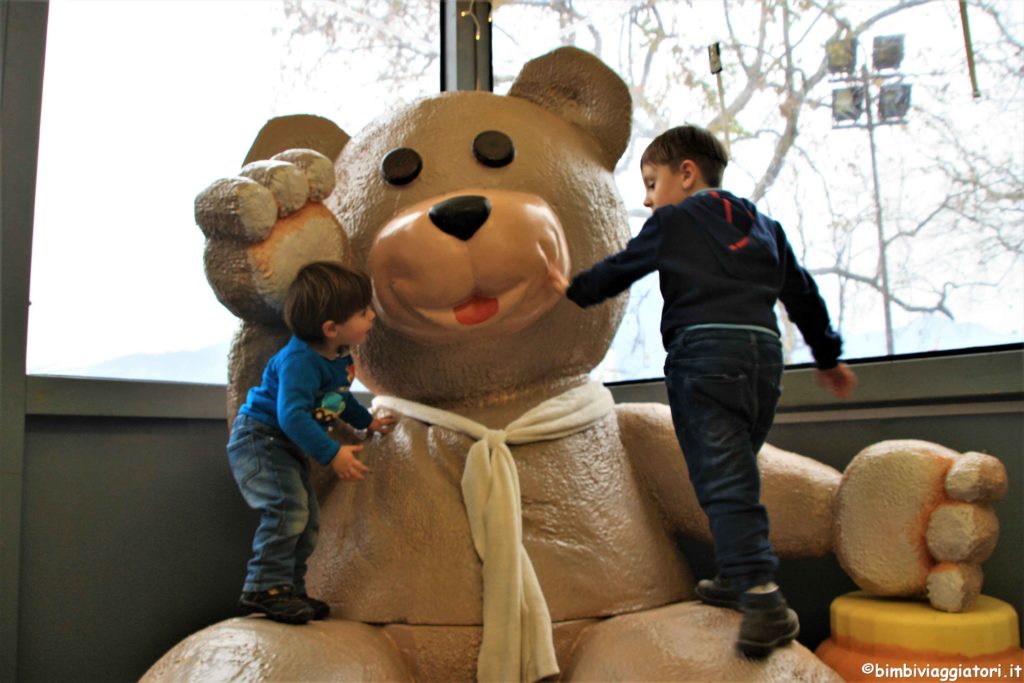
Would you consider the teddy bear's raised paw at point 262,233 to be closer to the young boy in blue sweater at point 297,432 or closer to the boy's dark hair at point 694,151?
the young boy in blue sweater at point 297,432

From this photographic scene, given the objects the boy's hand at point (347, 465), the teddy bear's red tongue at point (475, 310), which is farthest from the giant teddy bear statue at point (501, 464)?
the boy's hand at point (347, 465)

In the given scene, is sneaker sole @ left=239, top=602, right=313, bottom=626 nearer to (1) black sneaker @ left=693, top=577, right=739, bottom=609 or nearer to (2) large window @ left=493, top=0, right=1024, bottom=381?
(1) black sneaker @ left=693, top=577, right=739, bottom=609

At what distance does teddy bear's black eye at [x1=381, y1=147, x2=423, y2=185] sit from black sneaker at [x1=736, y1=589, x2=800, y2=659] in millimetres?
698

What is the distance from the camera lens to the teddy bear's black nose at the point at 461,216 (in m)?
1.14

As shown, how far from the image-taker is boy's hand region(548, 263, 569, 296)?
1163 millimetres

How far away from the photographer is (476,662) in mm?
1100

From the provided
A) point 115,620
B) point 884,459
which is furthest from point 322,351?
point 884,459

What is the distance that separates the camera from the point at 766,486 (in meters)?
1.26

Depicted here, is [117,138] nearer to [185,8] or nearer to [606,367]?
[185,8]

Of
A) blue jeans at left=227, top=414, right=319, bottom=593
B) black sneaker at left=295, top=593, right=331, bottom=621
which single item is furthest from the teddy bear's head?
black sneaker at left=295, top=593, right=331, bottom=621

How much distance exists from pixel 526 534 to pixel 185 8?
44.4 inches

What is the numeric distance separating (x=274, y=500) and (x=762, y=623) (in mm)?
604

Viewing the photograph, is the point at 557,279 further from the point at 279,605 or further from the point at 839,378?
the point at 279,605

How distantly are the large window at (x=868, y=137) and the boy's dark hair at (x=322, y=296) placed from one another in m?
0.86
